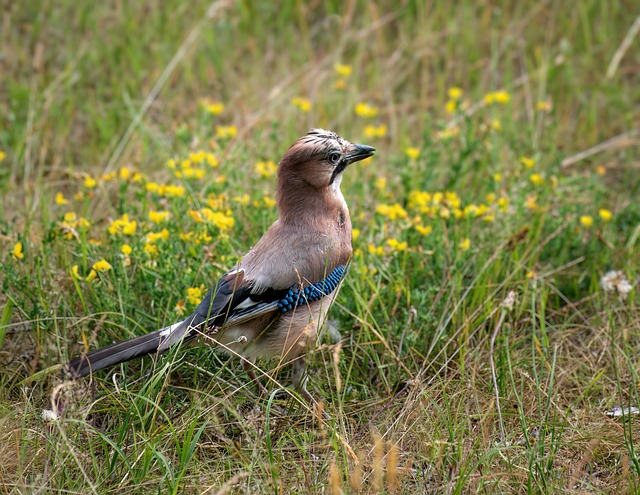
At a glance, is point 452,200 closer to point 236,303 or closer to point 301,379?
point 301,379

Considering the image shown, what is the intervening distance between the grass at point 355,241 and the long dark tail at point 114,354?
104mm

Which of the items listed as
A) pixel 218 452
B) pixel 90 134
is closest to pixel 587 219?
pixel 218 452

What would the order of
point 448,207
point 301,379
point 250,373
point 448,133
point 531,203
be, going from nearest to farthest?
point 301,379
point 250,373
point 448,207
point 531,203
point 448,133

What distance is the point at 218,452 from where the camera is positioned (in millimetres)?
3561

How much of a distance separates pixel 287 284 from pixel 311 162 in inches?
23.4

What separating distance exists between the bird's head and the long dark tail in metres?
0.94

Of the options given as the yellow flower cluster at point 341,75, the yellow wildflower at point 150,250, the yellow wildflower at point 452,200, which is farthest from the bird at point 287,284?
the yellow flower cluster at point 341,75

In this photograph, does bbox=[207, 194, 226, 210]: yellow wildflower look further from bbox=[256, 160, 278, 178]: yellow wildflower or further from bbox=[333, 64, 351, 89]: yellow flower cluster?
bbox=[333, 64, 351, 89]: yellow flower cluster

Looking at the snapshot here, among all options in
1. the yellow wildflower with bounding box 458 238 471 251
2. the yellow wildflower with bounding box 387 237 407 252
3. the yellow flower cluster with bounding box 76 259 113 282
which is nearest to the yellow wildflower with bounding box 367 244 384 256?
the yellow wildflower with bounding box 387 237 407 252

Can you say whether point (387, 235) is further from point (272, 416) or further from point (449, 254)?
point (272, 416)

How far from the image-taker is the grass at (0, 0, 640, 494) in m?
3.40

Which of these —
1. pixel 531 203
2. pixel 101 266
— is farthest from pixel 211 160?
pixel 531 203

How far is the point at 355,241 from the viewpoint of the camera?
15.2ft

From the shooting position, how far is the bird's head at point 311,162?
394cm
